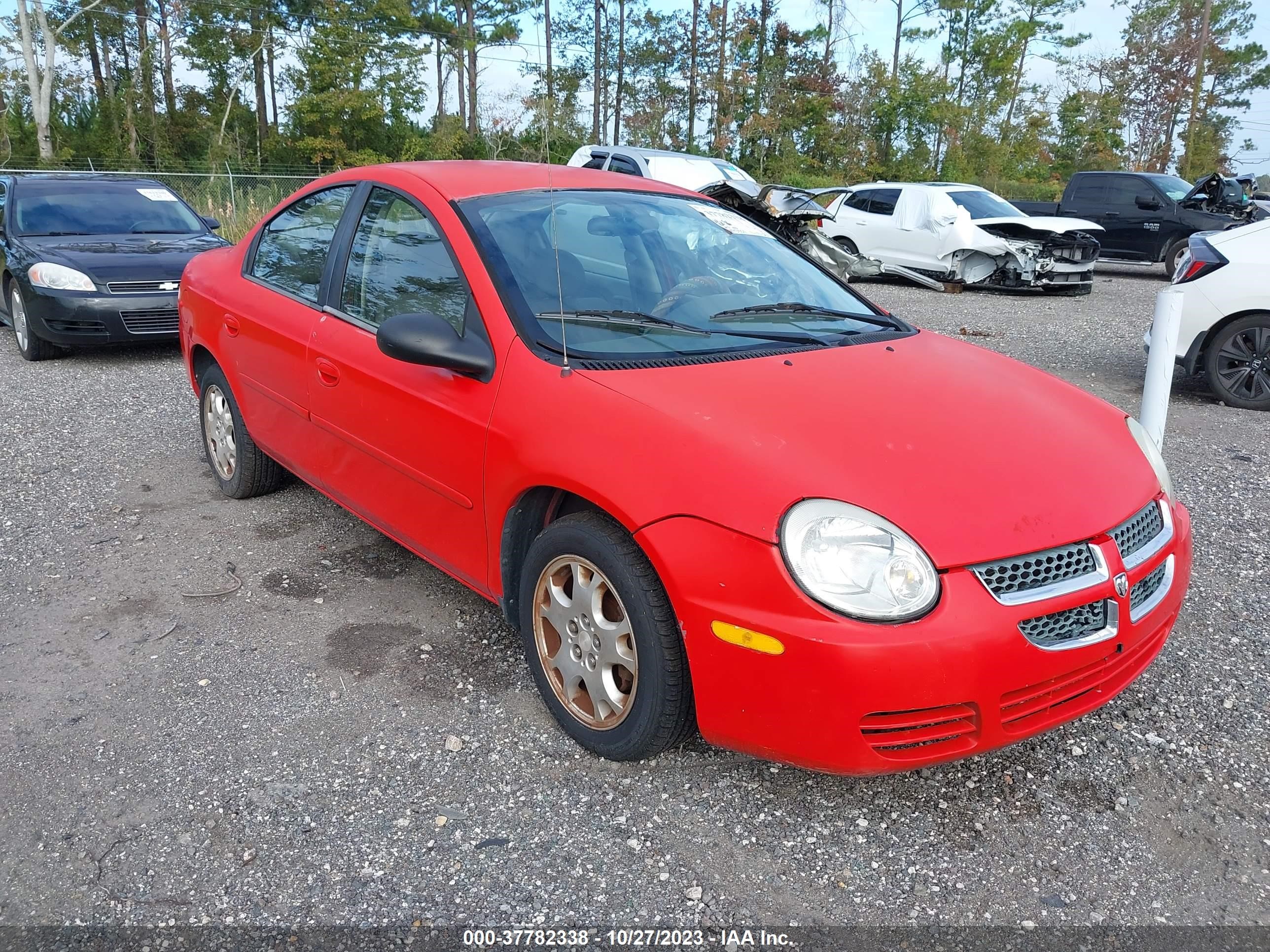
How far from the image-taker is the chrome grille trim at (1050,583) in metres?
2.11

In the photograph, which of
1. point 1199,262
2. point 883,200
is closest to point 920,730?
point 1199,262

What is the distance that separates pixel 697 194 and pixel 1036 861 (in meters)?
2.78

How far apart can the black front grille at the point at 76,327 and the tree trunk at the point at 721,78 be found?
34.7 metres

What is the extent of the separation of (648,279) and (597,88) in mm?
40837

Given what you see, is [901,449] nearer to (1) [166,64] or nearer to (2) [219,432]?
(2) [219,432]

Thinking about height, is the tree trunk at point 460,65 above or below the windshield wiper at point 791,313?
above

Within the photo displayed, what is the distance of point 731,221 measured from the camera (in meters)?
3.72

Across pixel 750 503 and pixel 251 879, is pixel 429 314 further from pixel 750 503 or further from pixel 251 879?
pixel 251 879

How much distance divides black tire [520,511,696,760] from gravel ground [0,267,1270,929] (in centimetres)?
15

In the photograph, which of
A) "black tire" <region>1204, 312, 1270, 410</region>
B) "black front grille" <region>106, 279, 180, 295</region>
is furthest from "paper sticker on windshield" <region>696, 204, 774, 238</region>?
"black front grille" <region>106, 279, 180, 295</region>

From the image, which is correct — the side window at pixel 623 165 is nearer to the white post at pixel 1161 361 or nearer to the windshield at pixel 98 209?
the windshield at pixel 98 209

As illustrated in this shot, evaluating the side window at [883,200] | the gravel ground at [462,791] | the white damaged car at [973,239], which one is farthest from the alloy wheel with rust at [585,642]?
the side window at [883,200]

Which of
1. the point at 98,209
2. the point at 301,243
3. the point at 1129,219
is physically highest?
the point at 1129,219

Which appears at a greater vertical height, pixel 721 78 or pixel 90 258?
pixel 721 78
